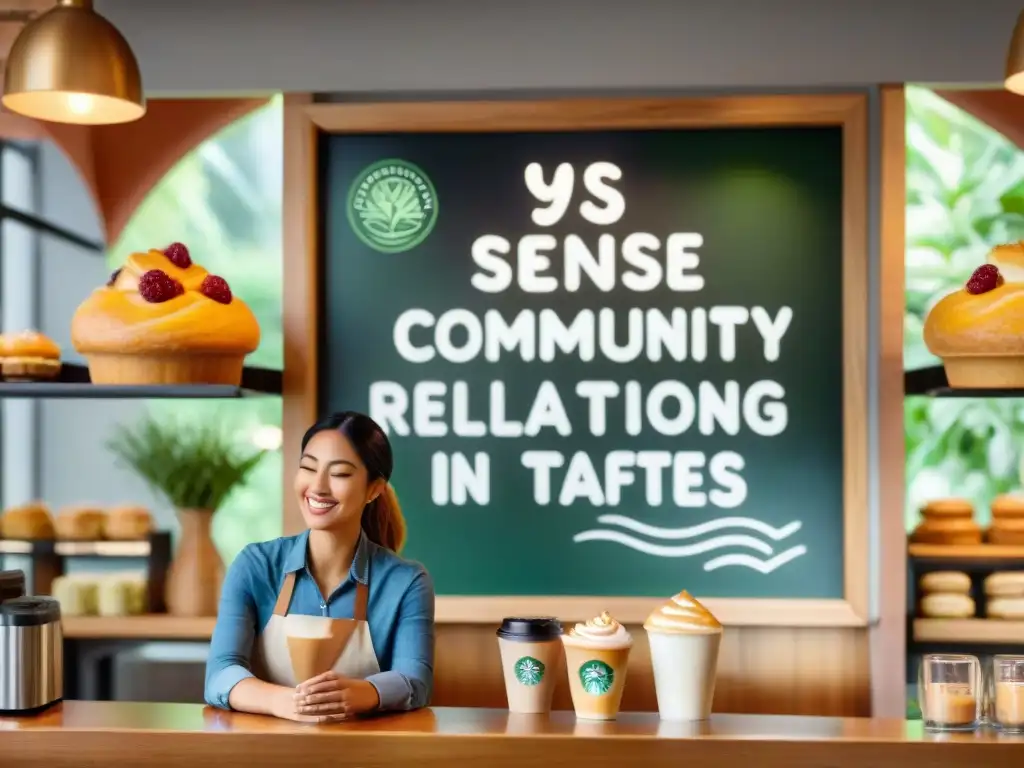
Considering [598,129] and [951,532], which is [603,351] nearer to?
[598,129]

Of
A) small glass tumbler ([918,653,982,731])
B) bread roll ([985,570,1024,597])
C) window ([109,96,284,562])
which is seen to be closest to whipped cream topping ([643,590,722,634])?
small glass tumbler ([918,653,982,731])

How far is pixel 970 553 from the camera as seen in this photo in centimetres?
300

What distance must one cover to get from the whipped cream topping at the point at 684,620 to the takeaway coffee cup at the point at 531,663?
190mm

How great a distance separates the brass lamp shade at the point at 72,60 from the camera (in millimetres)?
2324

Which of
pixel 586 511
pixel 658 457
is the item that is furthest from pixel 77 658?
pixel 658 457

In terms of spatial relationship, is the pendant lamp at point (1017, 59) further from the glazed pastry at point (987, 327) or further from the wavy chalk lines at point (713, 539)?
the wavy chalk lines at point (713, 539)

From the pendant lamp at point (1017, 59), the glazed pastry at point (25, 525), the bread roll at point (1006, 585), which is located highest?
the pendant lamp at point (1017, 59)

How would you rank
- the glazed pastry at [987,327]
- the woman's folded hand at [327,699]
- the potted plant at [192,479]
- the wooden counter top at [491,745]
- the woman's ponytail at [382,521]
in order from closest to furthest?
1. the wooden counter top at [491,745]
2. the woman's folded hand at [327,699]
3. the woman's ponytail at [382,521]
4. the glazed pastry at [987,327]
5. the potted plant at [192,479]

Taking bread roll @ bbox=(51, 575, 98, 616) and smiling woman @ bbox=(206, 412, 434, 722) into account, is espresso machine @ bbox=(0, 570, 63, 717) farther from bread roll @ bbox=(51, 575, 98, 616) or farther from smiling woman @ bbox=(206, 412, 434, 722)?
bread roll @ bbox=(51, 575, 98, 616)

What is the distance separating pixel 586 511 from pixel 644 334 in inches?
19.8

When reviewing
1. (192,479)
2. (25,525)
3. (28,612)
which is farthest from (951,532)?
(25,525)

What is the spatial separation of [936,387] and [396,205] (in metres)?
1.49

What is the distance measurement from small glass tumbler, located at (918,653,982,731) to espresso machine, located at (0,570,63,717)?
1.57 m

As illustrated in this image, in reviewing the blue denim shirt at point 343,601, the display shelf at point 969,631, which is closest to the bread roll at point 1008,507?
the display shelf at point 969,631
